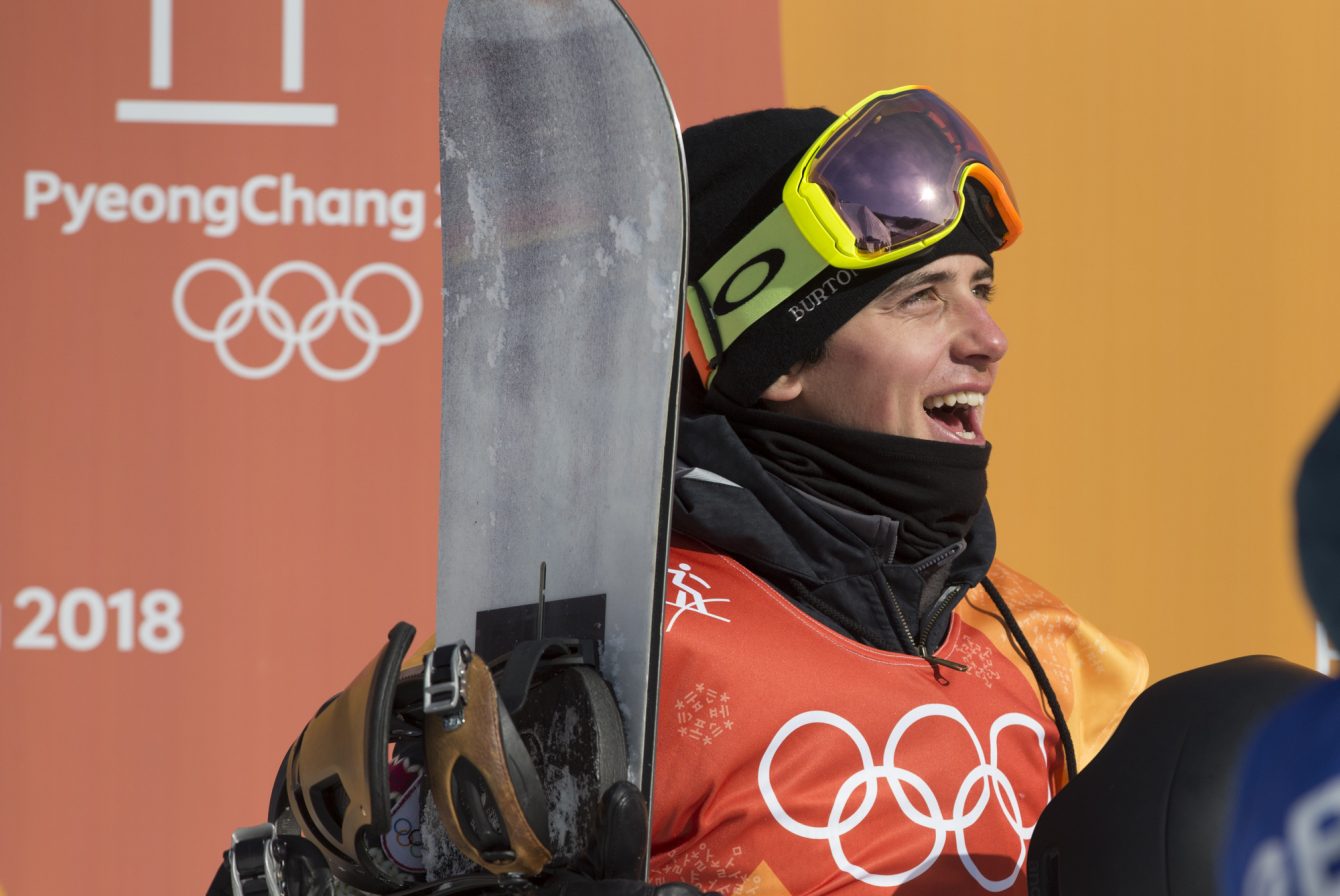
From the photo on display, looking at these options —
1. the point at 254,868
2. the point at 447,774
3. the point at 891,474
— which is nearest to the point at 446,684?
the point at 447,774

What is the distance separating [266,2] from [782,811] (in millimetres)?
1610

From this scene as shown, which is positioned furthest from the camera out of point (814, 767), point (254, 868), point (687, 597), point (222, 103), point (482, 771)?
point (222, 103)

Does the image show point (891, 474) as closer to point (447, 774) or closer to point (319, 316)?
point (447, 774)

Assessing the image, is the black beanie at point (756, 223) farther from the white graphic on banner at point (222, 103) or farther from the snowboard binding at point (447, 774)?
the white graphic on banner at point (222, 103)

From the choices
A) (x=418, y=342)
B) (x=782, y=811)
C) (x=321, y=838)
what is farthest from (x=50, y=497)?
(x=782, y=811)

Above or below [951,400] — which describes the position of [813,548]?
below

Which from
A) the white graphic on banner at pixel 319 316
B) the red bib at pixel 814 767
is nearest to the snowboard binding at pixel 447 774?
the red bib at pixel 814 767

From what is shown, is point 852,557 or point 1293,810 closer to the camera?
point 1293,810

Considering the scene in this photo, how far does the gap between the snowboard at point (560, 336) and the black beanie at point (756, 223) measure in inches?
9.8

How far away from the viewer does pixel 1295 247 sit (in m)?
2.58

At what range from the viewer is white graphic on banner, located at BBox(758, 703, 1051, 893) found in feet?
4.98

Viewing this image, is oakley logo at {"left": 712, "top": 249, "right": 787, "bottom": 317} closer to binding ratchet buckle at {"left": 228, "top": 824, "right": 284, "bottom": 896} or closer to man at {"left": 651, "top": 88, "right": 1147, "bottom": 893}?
man at {"left": 651, "top": 88, "right": 1147, "bottom": 893}

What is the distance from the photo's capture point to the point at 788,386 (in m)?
1.80

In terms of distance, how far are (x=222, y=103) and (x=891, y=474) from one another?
1345 mm
